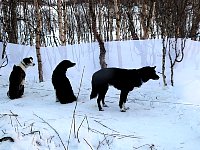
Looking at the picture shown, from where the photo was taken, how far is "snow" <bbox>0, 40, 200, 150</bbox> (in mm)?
4863

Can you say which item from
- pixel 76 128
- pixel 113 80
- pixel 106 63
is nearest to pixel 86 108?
pixel 113 80

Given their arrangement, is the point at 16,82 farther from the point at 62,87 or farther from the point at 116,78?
the point at 116,78

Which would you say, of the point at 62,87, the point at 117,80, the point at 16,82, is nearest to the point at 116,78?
the point at 117,80

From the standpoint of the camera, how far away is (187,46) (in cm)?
1214

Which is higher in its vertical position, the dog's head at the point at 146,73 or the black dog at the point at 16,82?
the dog's head at the point at 146,73

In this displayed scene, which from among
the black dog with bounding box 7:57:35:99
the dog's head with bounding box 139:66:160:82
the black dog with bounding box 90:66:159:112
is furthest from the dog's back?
the black dog with bounding box 7:57:35:99

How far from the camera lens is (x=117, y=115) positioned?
6926 millimetres

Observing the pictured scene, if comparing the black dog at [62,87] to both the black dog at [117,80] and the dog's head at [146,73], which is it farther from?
the dog's head at [146,73]

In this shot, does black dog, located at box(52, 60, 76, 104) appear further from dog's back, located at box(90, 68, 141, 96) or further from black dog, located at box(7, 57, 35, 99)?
black dog, located at box(7, 57, 35, 99)

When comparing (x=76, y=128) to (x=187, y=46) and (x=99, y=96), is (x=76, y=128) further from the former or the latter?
(x=187, y=46)

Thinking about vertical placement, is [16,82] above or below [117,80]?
below

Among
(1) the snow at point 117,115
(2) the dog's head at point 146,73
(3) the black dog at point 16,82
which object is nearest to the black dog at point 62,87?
(1) the snow at point 117,115

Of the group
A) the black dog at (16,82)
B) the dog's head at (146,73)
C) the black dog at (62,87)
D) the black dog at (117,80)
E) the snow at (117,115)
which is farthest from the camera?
the black dog at (16,82)

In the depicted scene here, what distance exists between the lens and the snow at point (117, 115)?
16.0 ft
